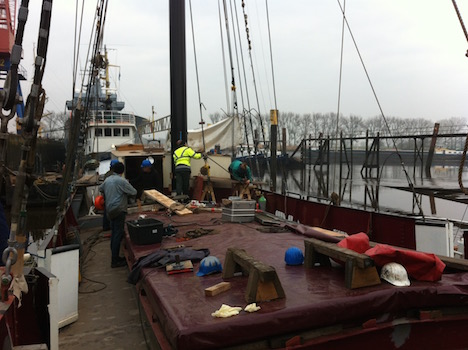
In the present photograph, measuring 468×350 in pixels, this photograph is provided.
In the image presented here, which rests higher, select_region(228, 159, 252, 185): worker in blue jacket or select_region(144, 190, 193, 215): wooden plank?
select_region(228, 159, 252, 185): worker in blue jacket

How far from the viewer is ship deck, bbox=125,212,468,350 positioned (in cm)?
273

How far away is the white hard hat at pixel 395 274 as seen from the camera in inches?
132

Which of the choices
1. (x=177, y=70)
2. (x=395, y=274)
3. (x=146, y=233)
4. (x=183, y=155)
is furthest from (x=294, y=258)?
Answer: (x=177, y=70)

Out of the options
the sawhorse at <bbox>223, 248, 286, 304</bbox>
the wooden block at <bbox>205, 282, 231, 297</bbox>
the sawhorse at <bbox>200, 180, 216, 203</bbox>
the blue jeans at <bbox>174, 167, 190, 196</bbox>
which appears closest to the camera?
the sawhorse at <bbox>223, 248, 286, 304</bbox>

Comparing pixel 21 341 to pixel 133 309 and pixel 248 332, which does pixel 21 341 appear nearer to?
pixel 248 332

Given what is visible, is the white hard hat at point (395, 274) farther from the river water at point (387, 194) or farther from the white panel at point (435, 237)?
the river water at point (387, 194)

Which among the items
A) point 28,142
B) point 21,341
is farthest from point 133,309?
point 28,142

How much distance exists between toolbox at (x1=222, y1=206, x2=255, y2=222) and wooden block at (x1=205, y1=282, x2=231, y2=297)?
11.5 feet

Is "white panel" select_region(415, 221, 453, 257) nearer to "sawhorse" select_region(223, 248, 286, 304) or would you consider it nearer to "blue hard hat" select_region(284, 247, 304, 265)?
"blue hard hat" select_region(284, 247, 304, 265)

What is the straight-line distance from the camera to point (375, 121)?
259ft

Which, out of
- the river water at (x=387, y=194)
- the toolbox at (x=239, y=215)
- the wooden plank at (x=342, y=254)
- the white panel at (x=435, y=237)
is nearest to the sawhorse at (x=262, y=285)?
the wooden plank at (x=342, y=254)

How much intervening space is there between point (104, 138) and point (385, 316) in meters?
25.4

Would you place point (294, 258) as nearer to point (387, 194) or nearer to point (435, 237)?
point (435, 237)

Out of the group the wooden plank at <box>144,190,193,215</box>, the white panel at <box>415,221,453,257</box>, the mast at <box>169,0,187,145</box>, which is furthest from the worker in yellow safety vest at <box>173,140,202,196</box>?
the white panel at <box>415,221,453,257</box>
